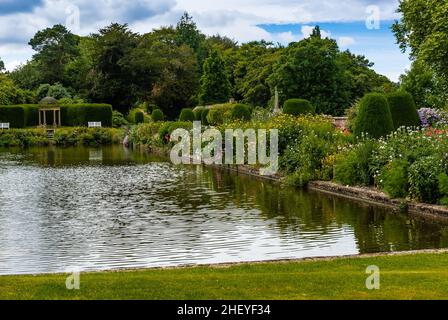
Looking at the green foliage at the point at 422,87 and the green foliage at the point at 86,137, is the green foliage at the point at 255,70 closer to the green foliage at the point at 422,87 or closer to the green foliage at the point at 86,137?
the green foliage at the point at 86,137

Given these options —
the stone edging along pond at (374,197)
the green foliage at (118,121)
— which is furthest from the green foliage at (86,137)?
the stone edging along pond at (374,197)

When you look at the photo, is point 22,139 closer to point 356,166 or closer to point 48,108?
point 48,108

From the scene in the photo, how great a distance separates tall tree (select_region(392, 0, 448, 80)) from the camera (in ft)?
80.4

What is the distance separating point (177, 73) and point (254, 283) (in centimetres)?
5918

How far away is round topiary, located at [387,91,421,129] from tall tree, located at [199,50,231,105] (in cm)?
3765

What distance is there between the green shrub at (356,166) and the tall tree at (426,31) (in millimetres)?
8564

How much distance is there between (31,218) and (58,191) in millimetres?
4745

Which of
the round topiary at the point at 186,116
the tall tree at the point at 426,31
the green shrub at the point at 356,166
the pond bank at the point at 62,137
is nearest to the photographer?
the green shrub at the point at 356,166

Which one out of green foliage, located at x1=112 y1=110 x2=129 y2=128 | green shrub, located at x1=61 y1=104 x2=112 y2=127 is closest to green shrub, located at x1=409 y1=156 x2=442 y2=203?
green shrub, located at x1=61 y1=104 x2=112 y2=127

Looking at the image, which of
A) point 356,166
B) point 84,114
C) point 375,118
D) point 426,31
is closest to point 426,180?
point 356,166

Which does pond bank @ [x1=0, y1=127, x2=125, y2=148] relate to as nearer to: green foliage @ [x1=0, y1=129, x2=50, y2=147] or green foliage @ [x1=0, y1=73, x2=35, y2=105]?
green foliage @ [x1=0, y1=129, x2=50, y2=147]

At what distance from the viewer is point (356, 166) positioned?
56.0ft

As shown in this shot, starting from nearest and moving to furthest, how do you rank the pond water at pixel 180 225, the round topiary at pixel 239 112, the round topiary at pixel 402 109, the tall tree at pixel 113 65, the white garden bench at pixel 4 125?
the pond water at pixel 180 225 → the round topiary at pixel 402 109 → the round topiary at pixel 239 112 → the white garden bench at pixel 4 125 → the tall tree at pixel 113 65

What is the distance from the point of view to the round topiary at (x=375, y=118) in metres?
18.9
